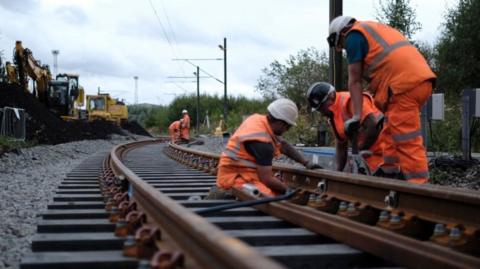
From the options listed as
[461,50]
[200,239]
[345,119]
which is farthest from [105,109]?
[200,239]

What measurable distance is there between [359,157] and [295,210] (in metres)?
1.88

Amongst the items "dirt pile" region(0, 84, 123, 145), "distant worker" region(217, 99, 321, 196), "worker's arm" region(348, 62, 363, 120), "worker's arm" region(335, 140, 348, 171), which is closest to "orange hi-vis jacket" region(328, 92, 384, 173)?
"worker's arm" region(335, 140, 348, 171)

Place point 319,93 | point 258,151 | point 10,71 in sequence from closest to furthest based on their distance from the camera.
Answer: point 258,151
point 319,93
point 10,71

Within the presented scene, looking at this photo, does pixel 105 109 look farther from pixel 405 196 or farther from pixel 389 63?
pixel 405 196

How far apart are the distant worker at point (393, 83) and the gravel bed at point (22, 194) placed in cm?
265

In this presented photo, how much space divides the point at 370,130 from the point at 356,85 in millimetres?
586

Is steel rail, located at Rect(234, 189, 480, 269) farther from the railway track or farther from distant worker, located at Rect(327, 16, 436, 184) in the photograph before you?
distant worker, located at Rect(327, 16, 436, 184)

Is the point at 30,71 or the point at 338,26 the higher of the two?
the point at 30,71

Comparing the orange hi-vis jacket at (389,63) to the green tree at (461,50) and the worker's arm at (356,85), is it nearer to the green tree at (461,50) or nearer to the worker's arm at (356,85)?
the worker's arm at (356,85)

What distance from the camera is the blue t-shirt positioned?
4832 mm

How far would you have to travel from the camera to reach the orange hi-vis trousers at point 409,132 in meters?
4.67

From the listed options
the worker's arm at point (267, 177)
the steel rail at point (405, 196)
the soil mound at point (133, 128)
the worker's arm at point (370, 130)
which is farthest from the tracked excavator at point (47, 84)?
the steel rail at point (405, 196)

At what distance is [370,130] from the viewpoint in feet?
17.6

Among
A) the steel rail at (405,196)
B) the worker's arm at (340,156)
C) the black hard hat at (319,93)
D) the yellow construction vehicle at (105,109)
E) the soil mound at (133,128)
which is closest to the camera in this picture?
the steel rail at (405,196)
